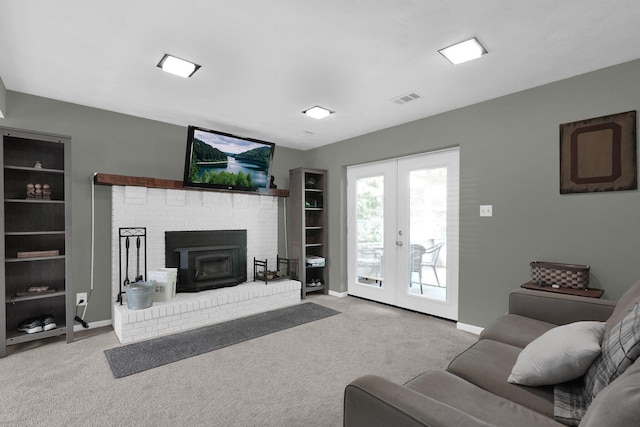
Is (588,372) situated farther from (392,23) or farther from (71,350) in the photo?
(71,350)

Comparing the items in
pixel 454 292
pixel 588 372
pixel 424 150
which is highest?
pixel 424 150

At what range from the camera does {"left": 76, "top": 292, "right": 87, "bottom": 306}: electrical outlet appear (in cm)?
338

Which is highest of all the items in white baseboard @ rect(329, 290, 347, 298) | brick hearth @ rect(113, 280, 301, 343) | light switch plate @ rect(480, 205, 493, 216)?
light switch plate @ rect(480, 205, 493, 216)

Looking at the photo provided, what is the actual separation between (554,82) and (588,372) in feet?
8.62

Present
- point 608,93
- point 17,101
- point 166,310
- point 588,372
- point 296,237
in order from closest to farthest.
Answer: point 588,372 → point 608,93 → point 17,101 → point 166,310 → point 296,237

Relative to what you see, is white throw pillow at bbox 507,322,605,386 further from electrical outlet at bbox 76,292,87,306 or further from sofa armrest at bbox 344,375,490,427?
electrical outlet at bbox 76,292,87,306

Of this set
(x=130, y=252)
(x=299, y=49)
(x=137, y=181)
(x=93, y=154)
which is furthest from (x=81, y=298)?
(x=299, y=49)

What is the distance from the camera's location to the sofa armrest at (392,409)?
943mm

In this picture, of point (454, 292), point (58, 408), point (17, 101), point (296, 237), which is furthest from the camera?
point (296, 237)

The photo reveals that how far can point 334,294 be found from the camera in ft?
16.4

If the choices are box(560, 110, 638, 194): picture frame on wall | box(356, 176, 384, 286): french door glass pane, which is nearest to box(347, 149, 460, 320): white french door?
box(356, 176, 384, 286): french door glass pane

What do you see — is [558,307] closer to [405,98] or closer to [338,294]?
[405,98]

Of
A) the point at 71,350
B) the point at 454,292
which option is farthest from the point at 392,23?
the point at 71,350

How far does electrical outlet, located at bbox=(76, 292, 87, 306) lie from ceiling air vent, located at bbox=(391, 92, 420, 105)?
3.91m
